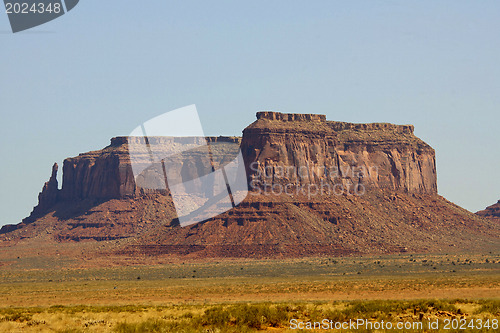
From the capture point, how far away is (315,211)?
5674 inches

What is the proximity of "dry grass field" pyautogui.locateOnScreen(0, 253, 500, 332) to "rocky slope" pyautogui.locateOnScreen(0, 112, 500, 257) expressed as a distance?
32.8 ft

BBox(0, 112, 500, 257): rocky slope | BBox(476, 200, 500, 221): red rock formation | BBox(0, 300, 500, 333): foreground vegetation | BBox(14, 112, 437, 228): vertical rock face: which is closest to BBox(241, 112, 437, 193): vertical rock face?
BBox(14, 112, 437, 228): vertical rock face

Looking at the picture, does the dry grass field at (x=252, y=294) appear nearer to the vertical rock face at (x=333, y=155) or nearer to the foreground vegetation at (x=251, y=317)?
the foreground vegetation at (x=251, y=317)

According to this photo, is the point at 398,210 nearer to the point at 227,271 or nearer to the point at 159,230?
the point at 159,230

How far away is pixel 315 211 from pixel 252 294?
7486 cm

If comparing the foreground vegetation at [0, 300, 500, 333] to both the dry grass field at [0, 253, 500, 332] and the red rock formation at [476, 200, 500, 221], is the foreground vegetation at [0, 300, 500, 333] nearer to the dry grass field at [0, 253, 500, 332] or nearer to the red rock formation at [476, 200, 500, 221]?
the dry grass field at [0, 253, 500, 332]

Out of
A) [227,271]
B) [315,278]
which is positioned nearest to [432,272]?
[315,278]

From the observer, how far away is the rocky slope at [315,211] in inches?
5330

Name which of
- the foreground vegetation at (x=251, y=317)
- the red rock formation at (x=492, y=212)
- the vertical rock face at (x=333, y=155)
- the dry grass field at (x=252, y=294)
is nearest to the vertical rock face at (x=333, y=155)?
the vertical rock face at (x=333, y=155)

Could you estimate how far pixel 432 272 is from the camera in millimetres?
95375

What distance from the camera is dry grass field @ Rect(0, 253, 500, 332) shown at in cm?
4109

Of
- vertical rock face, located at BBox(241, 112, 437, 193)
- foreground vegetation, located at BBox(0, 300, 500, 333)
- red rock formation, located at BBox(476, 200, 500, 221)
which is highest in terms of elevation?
vertical rock face, located at BBox(241, 112, 437, 193)

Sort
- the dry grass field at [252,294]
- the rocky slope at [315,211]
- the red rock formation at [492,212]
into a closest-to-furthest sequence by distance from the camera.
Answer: the dry grass field at [252,294]
the rocky slope at [315,211]
the red rock formation at [492,212]

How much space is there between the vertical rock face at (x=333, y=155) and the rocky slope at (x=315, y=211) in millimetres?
222
